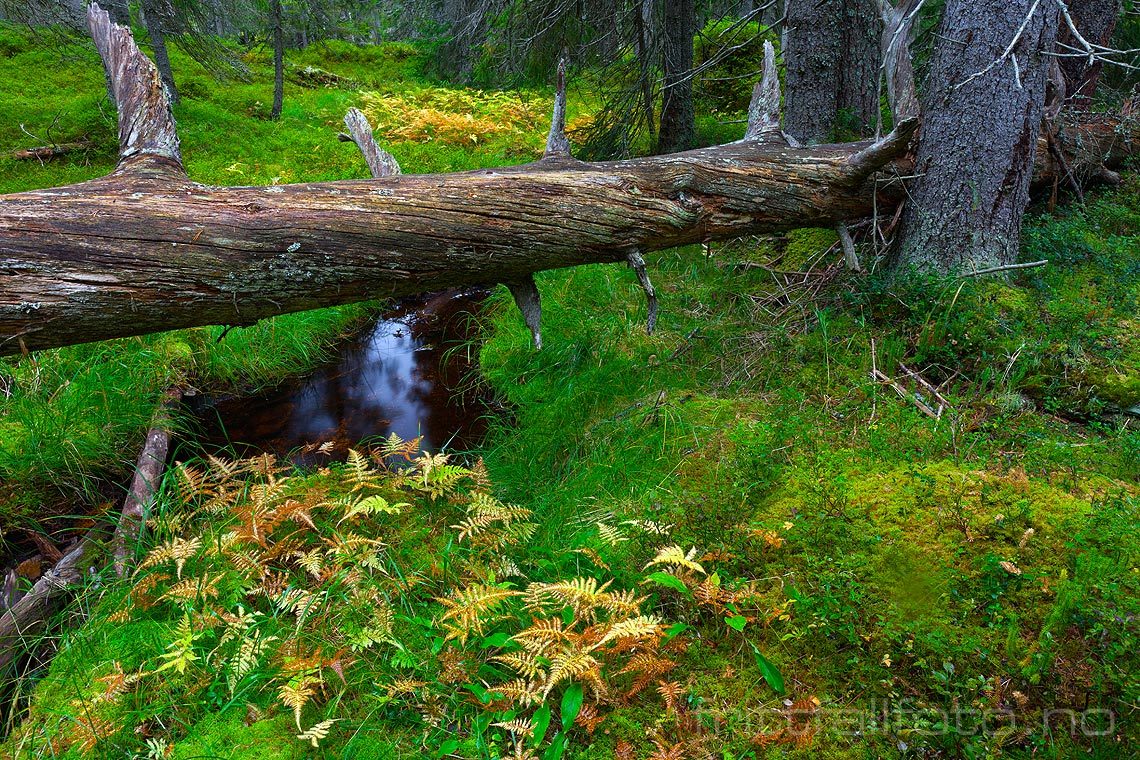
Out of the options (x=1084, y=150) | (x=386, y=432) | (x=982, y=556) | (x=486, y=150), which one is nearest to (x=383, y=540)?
(x=386, y=432)

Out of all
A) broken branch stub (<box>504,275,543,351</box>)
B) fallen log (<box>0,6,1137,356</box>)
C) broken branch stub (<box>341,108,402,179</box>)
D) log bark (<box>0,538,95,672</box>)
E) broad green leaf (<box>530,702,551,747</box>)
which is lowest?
log bark (<box>0,538,95,672</box>)

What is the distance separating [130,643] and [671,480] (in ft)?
9.03

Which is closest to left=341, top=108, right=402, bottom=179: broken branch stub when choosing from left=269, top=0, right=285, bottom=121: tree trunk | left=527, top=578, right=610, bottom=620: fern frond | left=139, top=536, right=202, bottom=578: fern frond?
left=139, top=536, right=202, bottom=578: fern frond

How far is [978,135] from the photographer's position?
3982 millimetres

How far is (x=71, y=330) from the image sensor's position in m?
2.82

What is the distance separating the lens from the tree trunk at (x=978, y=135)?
3.85 metres

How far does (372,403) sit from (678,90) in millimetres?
5406

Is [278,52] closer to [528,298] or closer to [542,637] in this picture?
[528,298]

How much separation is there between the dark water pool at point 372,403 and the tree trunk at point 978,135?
12.5 ft

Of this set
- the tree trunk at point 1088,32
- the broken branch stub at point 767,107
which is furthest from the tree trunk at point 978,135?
the tree trunk at point 1088,32

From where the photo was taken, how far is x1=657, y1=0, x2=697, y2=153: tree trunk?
25.7ft

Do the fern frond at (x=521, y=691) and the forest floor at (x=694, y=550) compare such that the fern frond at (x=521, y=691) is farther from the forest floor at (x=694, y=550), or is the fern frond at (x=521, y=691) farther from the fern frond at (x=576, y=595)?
the fern frond at (x=576, y=595)

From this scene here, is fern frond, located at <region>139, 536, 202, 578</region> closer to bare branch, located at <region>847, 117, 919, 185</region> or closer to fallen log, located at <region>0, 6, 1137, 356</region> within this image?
fallen log, located at <region>0, 6, 1137, 356</region>

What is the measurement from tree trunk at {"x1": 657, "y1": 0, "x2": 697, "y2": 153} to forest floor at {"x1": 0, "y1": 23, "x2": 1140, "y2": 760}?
3503 millimetres
